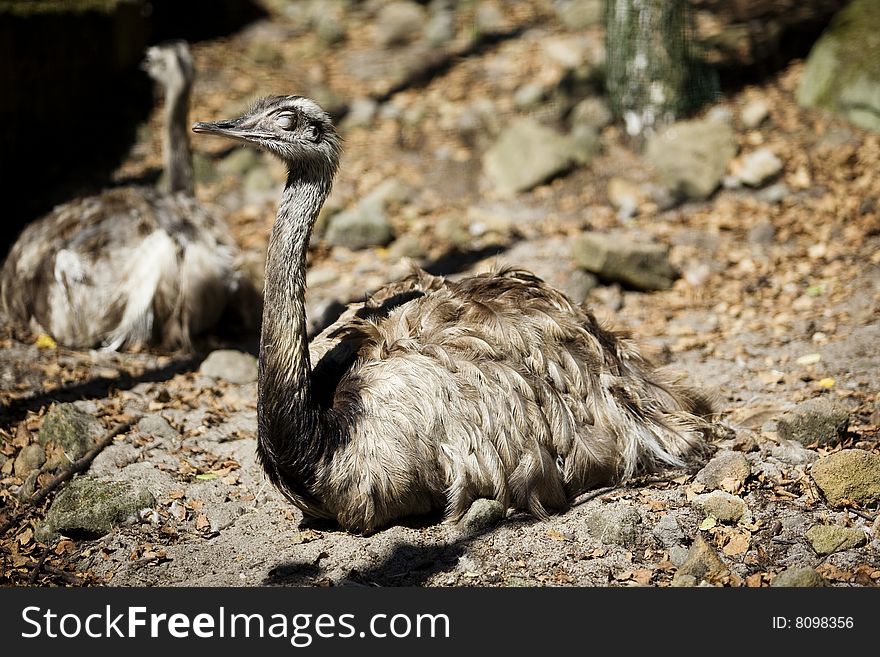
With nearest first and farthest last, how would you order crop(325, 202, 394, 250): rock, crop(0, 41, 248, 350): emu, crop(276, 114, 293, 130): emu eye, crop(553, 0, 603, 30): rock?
crop(276, 114, 293, 130): emu eye, crop(0, 41, 248, 350): emu, crop(325, 202, 394, 250): rock, crop(553, 0, 603, 30): rock

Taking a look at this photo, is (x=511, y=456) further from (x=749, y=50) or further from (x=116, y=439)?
(x=749, y=50)

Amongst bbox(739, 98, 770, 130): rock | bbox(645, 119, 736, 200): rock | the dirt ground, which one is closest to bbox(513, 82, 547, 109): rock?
the dirt ground

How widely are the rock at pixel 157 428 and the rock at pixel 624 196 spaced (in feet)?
13.7

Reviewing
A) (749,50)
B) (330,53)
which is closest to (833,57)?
(749,50)

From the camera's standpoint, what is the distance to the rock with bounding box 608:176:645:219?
8.16 metres

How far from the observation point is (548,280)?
23.7 ft

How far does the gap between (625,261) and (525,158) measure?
6.89 feet

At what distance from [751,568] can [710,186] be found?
458cm

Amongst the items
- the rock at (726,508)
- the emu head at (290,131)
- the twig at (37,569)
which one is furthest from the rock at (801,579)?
the twig at (37,569)

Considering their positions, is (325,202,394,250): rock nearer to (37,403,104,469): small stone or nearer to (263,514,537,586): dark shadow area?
(37,403,104,469): small stone

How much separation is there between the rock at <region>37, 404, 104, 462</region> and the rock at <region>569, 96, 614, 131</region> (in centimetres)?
542

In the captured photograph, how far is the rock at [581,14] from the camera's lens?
11172mm

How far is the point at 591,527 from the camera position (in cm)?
454

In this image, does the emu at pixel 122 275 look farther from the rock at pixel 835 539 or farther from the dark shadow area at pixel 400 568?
the rock at pixel 835 539
